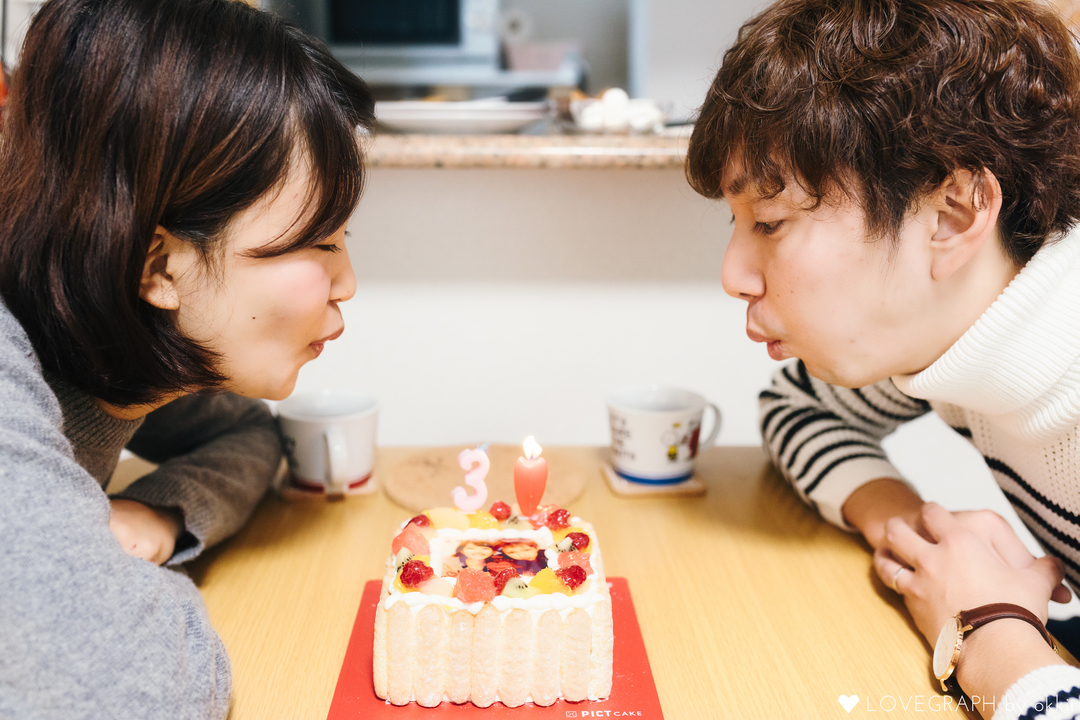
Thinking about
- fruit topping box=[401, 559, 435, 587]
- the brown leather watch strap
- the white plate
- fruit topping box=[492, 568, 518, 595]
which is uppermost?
the white plate

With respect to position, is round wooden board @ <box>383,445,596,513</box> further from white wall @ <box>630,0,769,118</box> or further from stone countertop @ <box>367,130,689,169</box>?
white wall @ <box>630,0,769,118</box>

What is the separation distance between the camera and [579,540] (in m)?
0.69

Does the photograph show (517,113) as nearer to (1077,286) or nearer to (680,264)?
(680,264)

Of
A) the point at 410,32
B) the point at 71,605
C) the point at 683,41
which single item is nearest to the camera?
the point at 71,605

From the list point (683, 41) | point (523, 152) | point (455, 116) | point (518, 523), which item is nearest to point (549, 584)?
point (518, 523)

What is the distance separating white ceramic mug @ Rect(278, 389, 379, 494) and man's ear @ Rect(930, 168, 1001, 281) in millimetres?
667

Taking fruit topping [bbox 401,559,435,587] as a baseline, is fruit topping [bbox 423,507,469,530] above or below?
below

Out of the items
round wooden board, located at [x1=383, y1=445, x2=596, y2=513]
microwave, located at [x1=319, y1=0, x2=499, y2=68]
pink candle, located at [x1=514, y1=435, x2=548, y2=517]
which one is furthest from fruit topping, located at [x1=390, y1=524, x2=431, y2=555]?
microwave, located at [x1=319, y1=0, x2=499, y2=68]

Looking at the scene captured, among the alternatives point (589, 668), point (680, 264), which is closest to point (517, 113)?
point (680, 264)

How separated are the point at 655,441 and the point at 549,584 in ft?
1.29

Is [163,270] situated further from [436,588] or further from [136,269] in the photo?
[436,588]

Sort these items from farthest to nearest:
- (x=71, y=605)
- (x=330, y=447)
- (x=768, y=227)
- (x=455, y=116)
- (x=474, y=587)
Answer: (x=455, y=116) → (x=330, y=447) → (x=768, y=227) → (x=474, y=587) → (x=71, y=605)

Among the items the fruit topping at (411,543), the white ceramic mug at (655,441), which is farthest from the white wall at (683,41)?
the fruit topping at (411,543)

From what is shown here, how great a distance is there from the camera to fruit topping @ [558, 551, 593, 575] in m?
0.65
